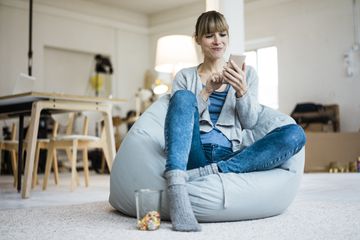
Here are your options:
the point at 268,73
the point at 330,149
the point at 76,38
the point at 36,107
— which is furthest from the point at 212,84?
the point at 76,38

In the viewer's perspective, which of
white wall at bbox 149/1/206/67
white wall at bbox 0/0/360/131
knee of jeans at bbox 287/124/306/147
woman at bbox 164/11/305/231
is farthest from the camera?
white wall at bbox 149/1/206/67

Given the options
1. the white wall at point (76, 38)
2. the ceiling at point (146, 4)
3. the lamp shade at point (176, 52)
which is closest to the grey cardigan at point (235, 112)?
the lamp shade at point (176, 52)

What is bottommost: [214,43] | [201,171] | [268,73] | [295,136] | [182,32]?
[201,171]

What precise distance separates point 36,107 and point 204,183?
189 cm

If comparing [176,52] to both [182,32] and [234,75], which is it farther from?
[182,32]

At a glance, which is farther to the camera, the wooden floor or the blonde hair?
the wooden floor

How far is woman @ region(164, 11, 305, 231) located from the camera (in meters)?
1.83

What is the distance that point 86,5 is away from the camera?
27.2ft

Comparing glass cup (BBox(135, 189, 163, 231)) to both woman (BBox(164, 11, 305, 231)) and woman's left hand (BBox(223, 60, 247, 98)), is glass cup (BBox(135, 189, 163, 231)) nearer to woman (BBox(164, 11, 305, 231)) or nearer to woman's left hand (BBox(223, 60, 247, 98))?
woman (BBox(164, 11, 305, 231))

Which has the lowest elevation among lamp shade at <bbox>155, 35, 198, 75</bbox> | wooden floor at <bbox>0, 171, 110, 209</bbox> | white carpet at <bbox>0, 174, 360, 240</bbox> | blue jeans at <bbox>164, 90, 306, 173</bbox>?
wooden floor at <bbox>0, 171, 110, 209</bbox>

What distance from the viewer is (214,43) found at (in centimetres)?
229

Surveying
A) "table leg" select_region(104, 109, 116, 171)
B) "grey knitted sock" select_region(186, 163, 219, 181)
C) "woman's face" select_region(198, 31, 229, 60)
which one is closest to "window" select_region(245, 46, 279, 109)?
"table leg" select_region(104, 109, 116, 171)

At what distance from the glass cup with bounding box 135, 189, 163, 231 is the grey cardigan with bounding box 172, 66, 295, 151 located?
51 cm

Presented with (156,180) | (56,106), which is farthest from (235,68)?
(56,106)
